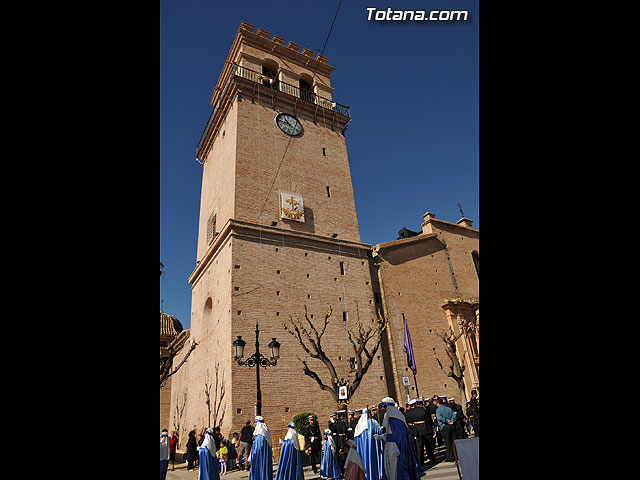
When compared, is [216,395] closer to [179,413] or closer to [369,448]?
[179,413]

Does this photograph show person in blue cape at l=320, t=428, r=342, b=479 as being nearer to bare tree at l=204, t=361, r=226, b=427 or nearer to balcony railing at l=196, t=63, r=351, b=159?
bare tree at l=204, t=361, r=226, b=427

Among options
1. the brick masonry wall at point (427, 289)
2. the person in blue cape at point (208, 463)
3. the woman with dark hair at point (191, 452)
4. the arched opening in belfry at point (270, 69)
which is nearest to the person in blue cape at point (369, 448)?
the person in blue cape at point (208, 463)

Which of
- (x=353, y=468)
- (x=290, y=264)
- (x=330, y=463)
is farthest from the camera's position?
(x=290, y=264)

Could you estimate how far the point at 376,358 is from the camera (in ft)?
59.3

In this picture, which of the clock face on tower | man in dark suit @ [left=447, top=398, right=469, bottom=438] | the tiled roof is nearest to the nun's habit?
man in dark suit @ [left=447, top=398, right=469, bottom=438]

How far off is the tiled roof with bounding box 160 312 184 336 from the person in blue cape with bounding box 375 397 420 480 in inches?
955

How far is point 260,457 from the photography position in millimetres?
7945

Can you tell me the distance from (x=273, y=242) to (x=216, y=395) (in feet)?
21.2

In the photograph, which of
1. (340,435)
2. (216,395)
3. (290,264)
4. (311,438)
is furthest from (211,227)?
(340,435)

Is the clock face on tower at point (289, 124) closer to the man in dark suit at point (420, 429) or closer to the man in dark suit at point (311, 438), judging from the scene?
the man in dark suit at point (311, 438)

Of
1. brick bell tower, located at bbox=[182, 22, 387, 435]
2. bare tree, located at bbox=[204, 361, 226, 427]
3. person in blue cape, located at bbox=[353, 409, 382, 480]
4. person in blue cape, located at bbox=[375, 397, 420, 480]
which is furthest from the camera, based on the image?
brick bell tower, located at bbox=[182, 22, 387, 435]

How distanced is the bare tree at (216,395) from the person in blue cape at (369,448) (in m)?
8.39

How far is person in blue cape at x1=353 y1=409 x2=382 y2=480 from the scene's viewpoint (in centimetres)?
738
